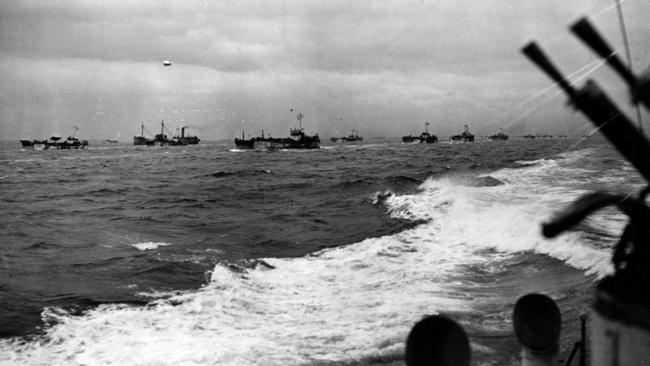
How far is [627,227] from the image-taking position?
141cm

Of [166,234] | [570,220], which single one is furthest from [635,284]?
[166,234]

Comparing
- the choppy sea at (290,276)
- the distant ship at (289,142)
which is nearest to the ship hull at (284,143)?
the distant ship at (289,142)

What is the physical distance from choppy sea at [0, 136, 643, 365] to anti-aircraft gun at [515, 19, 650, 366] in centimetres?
36

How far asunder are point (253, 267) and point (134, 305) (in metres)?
3.35

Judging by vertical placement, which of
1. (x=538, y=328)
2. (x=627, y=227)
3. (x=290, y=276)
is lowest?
(x=290, y=276)

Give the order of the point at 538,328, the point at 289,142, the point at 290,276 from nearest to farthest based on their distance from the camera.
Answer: the point at 538,328, the point at 290,276, the point at 289,142

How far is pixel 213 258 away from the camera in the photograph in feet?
44.1

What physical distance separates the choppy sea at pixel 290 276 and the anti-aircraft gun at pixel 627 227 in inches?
14.3

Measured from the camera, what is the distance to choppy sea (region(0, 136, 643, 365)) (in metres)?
6.86

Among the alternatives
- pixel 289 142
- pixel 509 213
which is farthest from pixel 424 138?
pixel 509 213

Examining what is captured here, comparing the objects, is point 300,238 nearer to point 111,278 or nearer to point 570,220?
point 111,278

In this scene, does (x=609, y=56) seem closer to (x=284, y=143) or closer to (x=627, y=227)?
(x=627, y=227)

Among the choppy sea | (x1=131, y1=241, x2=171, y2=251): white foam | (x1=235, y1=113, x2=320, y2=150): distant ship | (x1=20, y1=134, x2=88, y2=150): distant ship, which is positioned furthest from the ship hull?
(x1=131, y1=241, x2=171, y2=251): white foam

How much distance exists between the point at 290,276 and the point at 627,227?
10.1 metres
